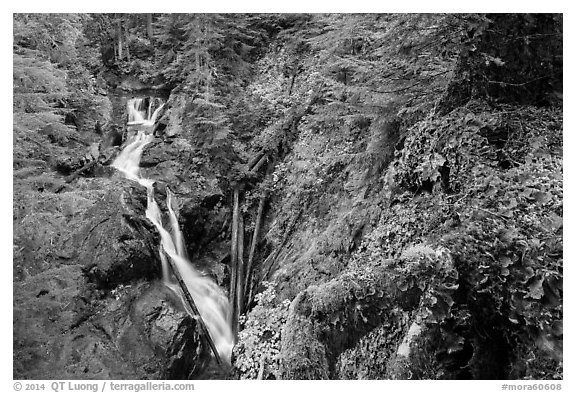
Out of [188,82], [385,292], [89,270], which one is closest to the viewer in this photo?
[385,292]

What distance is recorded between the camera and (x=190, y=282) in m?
6.71

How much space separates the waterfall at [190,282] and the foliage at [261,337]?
0.36 m

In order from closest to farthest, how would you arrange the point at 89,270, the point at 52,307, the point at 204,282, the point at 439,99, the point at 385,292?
the point at 385,292 → the point at 52,307 → the point at 439,99 → the point at 89,270 → the point at 204,282

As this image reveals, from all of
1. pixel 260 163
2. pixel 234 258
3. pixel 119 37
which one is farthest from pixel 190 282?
pixel 119 37

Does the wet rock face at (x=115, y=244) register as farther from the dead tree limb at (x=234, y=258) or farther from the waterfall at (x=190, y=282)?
the dead tree limb at (x=234, y=258)

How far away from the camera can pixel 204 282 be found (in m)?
6.79

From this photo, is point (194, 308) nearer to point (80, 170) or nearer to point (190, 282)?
point (190, 282)

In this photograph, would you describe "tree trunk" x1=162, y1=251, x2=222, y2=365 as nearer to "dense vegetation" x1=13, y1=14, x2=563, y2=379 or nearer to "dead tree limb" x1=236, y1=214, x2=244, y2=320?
"dense vegetation" x1=13, y1=14, x2=563, y2=379

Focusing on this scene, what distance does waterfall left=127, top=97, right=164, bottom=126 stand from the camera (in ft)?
29.6

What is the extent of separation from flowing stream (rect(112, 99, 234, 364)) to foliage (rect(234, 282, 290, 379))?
367 mm

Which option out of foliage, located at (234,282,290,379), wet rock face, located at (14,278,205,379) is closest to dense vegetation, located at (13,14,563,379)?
foliage, located at (234,282,290,379)

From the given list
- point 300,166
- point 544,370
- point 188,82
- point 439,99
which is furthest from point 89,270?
point 544,370
